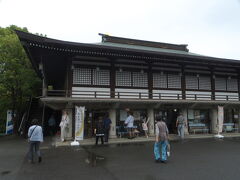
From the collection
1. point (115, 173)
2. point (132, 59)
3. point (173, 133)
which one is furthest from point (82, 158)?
point (173, 133)

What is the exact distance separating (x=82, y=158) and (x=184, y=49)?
20.6 metres

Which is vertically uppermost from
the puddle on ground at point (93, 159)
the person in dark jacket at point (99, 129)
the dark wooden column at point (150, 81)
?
the dark wooden column at point (150, 81)

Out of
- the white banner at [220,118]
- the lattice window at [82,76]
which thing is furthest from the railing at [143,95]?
the white banner at [220,118]

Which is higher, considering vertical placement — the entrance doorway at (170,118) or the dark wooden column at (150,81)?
the dark wooden column at (150,81)

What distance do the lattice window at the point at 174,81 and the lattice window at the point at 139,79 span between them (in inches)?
85.9

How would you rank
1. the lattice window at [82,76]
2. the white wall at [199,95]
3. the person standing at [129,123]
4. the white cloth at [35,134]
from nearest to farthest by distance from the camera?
the white cloth at [35,134] → the person standing at [129,123] → the lattice window at [82,76] → the white wall at [199,95]

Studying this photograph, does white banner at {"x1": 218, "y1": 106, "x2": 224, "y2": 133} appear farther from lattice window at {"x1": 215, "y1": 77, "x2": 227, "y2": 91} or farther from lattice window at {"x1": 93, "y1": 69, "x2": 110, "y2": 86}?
lattice window at {"x1": 93, "y1": 69, "x2": 110, "y2": 86}

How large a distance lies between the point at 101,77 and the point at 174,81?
6279 millimetres

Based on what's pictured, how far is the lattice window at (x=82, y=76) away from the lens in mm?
13789

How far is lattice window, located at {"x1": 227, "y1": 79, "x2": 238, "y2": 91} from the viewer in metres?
17.9

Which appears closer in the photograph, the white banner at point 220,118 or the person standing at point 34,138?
the person standing at point 34,138

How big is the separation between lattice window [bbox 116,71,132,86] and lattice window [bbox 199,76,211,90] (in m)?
6.65

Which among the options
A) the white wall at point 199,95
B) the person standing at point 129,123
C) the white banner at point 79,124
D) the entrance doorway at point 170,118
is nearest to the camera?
the white banner at point 79,124

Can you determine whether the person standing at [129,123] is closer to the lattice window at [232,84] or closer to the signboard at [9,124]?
the lattice window at [232,84]
